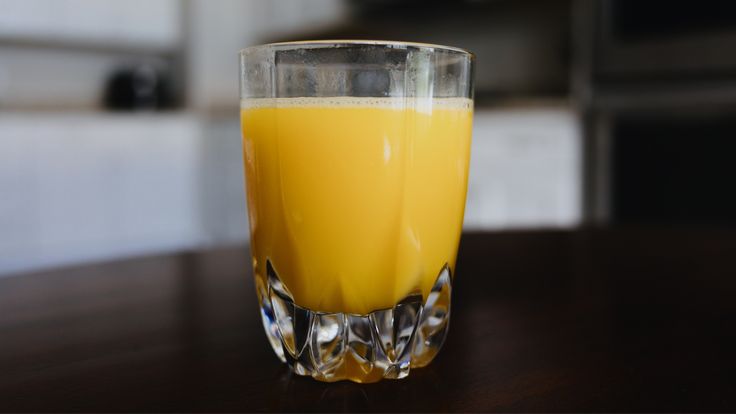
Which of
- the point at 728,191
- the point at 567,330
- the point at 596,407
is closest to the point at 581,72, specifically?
the point at 728,191

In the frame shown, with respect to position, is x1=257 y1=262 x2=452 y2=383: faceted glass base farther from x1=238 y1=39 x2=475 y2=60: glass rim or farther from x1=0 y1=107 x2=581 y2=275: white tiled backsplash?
x1=0 y1=107 x2=581 y2=275: white tiled backsplash

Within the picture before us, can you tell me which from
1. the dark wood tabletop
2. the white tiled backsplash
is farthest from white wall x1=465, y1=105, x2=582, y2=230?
the dark wood tabletop

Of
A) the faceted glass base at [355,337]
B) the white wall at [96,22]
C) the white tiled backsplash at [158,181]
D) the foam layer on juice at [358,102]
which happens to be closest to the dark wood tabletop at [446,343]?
the faceted glass base at [355,337]

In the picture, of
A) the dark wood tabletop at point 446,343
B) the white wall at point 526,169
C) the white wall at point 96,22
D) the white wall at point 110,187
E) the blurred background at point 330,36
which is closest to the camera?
the dark wood tabletop at point 446,343

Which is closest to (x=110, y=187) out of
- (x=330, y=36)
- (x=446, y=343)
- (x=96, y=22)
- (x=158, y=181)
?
(x=158, y=181)

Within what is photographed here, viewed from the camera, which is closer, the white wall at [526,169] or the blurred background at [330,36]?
the blurred background at [330,36]

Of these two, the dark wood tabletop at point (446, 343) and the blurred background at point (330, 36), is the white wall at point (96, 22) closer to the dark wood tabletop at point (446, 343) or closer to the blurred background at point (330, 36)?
the blurred background at point (330, 36)
